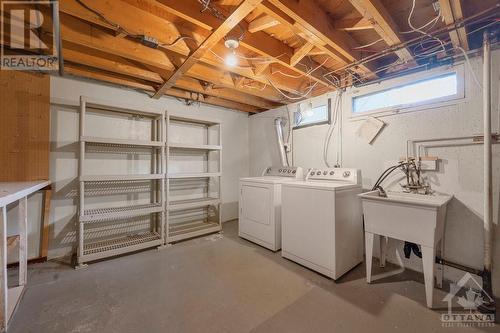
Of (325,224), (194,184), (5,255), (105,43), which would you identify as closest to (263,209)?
(325,224)

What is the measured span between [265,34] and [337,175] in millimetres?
1684

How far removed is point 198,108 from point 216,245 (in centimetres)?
221

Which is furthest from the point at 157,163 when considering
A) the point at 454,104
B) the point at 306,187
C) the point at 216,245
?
the point at 454,104

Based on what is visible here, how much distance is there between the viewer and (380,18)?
4.62 feet

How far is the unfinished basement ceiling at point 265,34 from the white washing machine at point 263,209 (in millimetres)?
1280

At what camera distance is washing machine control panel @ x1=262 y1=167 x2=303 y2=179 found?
9.53 ft

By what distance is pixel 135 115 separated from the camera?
2.81m

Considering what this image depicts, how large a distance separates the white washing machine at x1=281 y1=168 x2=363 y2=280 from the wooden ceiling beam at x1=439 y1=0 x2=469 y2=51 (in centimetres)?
135

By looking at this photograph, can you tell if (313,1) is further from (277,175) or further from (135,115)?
(135,115)

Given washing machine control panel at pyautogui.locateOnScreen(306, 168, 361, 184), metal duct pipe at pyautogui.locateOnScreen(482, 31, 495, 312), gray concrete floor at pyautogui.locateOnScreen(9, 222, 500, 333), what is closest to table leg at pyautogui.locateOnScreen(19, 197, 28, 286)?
gray concrete floor at pyautogui.locateOnScreen(9, 222, 500, 333)

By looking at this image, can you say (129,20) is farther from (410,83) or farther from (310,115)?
(410,83)

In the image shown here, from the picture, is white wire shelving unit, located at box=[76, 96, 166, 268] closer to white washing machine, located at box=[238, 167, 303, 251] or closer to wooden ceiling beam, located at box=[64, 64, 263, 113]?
wooden ceiling beam, located at box=[64, 64, 263, 113]

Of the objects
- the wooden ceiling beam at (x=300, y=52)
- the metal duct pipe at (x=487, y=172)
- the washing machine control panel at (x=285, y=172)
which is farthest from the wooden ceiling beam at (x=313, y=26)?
the washing machine control panel at (x=285, y=172)

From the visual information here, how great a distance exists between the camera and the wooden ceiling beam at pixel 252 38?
4.63 ft
